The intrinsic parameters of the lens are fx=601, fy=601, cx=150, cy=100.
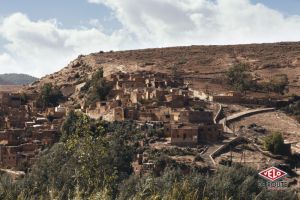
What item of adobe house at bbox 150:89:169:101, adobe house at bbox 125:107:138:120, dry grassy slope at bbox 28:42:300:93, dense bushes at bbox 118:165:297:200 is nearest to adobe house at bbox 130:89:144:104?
adobe house at bbox 150:89:169:101

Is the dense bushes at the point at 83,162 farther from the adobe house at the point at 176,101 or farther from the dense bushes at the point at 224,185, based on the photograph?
the adobe house at the point at 176,101

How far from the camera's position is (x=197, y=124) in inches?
1314

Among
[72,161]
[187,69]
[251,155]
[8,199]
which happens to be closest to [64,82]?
[187,69]

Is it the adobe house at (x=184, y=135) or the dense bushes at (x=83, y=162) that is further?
the adobe house at (x=184, y=135)

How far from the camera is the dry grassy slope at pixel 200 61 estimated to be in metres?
56.8

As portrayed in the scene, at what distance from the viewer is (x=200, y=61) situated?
6431 cm

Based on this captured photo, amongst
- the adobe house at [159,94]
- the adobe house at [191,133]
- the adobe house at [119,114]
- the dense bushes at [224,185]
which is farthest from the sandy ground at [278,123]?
the dense bushes at [224,185]


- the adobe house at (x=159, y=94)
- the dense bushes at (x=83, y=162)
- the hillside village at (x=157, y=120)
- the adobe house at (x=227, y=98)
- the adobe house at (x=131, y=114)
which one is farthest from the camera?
the adobe house at (x=227, y=98)

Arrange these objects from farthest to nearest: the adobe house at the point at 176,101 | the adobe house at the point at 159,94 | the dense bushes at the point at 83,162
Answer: the adobe house at the point at 159,94
the adobe house at the point at 176,101
the dense bushes at the point at 83,162

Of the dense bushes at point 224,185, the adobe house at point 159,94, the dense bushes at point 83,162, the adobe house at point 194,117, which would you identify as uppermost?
the adobe house at point 159,94

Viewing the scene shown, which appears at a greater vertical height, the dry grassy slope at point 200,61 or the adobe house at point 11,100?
the dry grassy slope at point 200,61

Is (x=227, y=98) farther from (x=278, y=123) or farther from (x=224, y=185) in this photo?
(x=224, y=185)

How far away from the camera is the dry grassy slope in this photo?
56.8m

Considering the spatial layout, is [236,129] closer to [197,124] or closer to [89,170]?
[197,124]
